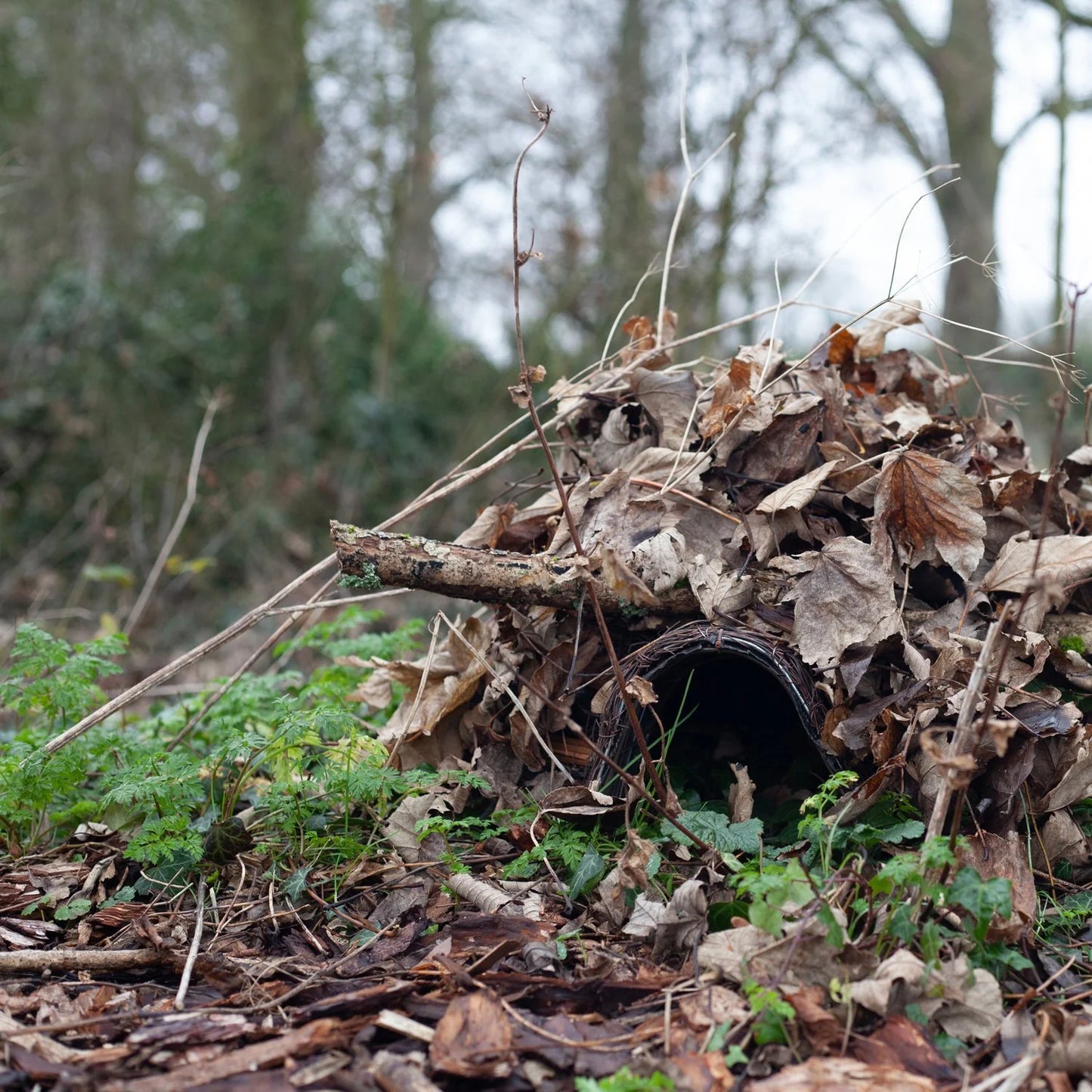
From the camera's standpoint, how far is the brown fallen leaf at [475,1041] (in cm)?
194

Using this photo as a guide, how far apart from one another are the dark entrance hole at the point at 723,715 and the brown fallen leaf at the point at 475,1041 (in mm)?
897

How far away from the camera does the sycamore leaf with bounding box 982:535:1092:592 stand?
113 inches

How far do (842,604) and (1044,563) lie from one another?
0.62m

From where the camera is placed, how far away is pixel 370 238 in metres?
11.8

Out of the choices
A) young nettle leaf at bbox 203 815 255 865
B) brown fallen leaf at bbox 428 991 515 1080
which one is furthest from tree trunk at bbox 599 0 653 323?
brown fallen leaf at bbox 428 991 515 1080

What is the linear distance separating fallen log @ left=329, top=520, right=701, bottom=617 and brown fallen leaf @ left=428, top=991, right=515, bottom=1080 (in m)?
1.08

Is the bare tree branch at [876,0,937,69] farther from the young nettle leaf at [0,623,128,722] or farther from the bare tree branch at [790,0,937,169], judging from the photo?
the young nettle leaf at [0,623,128,722]

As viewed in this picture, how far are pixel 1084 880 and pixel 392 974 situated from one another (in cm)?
183

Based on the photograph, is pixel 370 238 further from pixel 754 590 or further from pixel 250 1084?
pixel 250 1084

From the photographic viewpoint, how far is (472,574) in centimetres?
286

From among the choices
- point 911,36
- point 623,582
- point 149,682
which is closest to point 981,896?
point 623,582

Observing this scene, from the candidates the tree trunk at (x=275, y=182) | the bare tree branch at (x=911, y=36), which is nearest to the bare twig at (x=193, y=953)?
the tree trunk at (x=275, y=182)

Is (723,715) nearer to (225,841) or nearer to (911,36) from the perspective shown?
(225,841)

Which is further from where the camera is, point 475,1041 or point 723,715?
point 723,715
